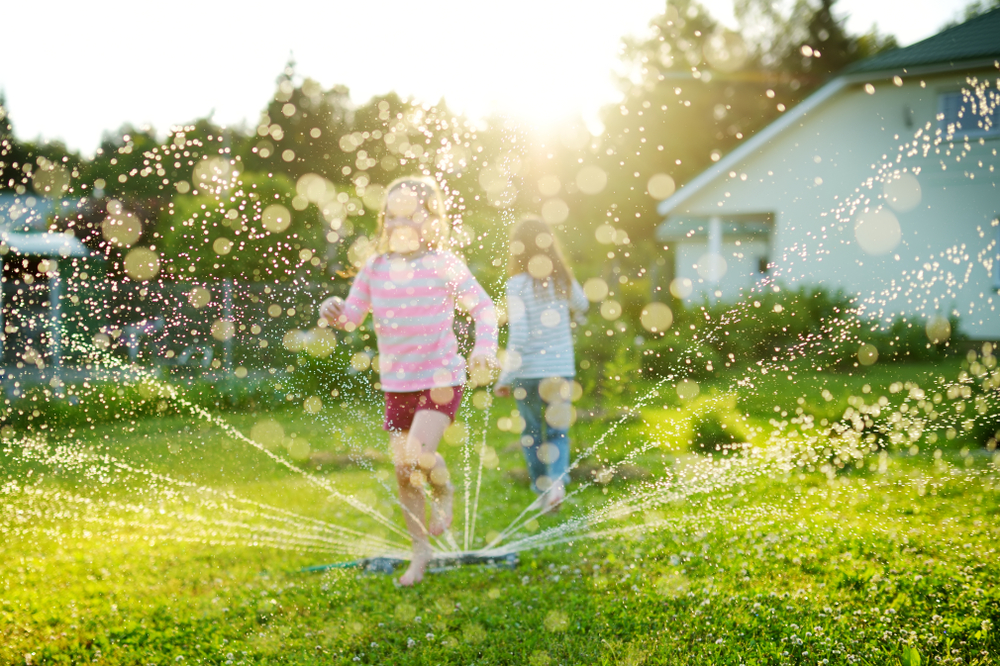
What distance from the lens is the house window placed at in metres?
9.23

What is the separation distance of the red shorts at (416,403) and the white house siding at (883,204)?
2.48m

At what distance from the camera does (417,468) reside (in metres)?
3.35

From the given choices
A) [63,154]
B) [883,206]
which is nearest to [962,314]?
[883,206]

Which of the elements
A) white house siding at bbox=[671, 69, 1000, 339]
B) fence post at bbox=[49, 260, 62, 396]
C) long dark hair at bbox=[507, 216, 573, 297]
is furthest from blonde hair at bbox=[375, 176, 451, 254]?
fence post at bbox=[49, 260, 62, 396]

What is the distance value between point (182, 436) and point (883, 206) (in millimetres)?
9229

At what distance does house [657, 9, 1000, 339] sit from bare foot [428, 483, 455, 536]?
2370 mm

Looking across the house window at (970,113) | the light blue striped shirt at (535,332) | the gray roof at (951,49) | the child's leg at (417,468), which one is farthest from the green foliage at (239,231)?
the gray roof at (951,49)

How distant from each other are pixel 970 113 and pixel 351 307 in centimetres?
1102

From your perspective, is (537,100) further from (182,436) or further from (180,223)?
(182,436)

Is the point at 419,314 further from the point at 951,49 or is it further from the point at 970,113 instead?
the point at 951,49

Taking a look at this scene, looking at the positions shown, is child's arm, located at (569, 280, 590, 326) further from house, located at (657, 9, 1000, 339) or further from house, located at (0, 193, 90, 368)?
house, located at (0, 193, 90, 368)

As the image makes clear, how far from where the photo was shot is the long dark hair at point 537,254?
4543 mm

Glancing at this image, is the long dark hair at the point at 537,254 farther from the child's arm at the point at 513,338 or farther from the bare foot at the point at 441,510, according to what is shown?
the bare foot at the point at 441,510

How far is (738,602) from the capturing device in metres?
2.98
